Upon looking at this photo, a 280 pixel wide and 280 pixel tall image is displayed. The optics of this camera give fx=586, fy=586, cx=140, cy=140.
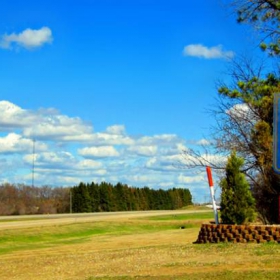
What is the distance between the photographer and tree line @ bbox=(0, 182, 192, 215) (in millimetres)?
74812

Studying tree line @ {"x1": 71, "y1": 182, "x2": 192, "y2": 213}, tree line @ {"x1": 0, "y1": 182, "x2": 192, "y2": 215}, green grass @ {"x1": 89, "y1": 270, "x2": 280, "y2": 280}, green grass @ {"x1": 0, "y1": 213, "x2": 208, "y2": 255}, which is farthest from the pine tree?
tree line @ {"x1": 71, "y1": 182, "x2": 192, "y2": 213}

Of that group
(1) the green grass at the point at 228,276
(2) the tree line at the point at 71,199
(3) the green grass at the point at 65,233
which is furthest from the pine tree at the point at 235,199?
(2) the tree line at the point at 71,199

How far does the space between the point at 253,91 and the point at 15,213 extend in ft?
185

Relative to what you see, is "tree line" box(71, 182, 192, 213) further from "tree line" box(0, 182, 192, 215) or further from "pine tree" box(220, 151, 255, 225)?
"pine tree" box(220, 151, 255, 225)

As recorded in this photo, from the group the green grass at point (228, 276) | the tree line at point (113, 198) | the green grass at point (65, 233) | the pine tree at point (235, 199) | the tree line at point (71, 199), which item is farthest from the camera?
the tree line at point (113, 198)

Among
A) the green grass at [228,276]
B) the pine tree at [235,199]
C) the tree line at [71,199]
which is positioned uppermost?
the tree line at [71,199]

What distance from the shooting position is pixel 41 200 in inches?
3152

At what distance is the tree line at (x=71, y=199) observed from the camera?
74812 millimetres

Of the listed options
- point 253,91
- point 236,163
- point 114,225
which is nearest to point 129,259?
point 236,163

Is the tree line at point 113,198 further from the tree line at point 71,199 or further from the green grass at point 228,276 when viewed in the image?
the green grass at point 228,276

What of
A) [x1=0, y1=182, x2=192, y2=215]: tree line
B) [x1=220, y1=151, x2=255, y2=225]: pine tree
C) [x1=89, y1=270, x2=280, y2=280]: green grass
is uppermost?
[x1=0, y1=182, x2=192, y2=215]: tree line

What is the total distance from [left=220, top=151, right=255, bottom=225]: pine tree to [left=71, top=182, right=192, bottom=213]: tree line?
206 ft

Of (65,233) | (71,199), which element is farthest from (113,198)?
(65,233)

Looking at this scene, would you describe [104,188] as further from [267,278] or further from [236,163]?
[267,278]
